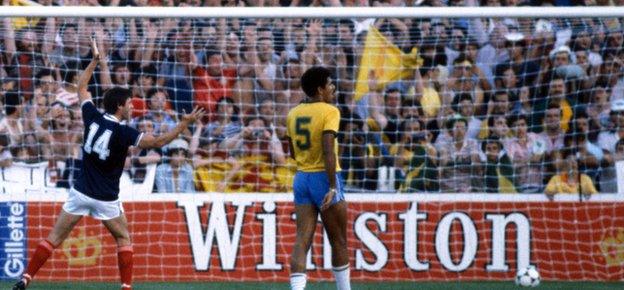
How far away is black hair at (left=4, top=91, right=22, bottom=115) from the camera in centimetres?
1444

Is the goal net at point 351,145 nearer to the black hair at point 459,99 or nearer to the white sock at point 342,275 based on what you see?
the black hair at point 459,99

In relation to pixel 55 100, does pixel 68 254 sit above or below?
below

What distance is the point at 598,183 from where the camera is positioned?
1484cm

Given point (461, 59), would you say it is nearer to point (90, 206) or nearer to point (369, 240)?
point (369, 240)

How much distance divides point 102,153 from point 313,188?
7.17 feet

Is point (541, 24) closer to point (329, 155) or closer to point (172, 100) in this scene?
point (172, 100)

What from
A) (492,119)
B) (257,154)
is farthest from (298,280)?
(492,119)

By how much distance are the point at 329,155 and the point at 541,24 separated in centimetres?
642

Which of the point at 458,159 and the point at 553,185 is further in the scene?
the point at 458,159

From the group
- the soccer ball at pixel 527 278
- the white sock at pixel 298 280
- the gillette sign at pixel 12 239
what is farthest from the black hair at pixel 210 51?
the white sock at pixel 298 280

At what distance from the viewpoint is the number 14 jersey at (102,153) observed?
11.0m

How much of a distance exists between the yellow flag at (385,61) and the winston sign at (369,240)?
1622mm

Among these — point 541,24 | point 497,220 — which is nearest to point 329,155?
point 497,220

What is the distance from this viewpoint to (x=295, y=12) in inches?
505
